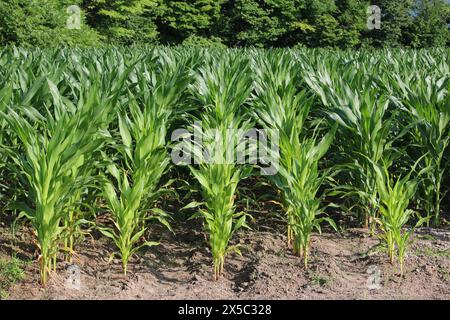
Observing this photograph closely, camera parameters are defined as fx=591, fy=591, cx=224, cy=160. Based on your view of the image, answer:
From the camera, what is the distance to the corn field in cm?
331

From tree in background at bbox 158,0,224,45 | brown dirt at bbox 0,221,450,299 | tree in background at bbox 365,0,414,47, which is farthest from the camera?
tree in background at bbox 365,0,414,47

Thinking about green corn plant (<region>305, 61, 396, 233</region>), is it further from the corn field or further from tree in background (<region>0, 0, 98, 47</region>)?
tree in background (<region>0, 0, 98, 47</region>)

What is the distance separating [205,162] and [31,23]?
1287 centimetres

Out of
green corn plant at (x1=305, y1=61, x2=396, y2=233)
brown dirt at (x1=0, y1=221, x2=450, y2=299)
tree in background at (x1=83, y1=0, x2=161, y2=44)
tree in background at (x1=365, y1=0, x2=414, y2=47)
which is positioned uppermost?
tree in background at (x1=365, y1=0, x2=414, y2=47)

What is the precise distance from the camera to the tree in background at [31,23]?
14.7 m

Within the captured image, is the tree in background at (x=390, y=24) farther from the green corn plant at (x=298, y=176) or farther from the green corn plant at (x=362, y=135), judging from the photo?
the green corn plant at (x=298, y=176)

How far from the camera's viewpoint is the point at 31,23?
593 inches

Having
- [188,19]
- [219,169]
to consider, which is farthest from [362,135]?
[188,19]

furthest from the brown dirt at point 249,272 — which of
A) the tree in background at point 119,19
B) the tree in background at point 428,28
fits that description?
the tree in background at point 428,28

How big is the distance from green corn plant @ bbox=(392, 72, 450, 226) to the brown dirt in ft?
1.45

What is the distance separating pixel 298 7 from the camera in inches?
1153

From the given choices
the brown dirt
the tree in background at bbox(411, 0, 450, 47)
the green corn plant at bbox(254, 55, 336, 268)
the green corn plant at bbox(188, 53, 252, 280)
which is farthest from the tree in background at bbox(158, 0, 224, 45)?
the brown dirt

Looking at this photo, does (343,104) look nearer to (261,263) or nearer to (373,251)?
(373,251)

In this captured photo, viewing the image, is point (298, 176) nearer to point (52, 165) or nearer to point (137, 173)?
point (137, 173)
